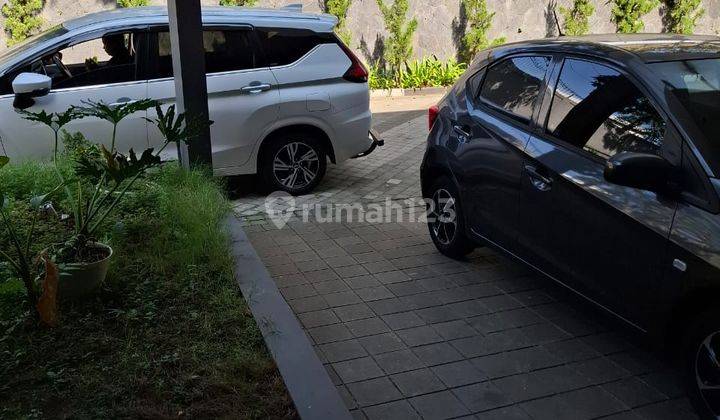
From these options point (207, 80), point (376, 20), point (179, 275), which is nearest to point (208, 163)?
point (207, 80)

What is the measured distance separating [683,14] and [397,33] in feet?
25.1

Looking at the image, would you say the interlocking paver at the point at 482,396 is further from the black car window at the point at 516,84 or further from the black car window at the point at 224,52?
the black car window at the point at 224,52

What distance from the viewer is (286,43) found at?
25.3ft

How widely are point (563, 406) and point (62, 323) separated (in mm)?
2755

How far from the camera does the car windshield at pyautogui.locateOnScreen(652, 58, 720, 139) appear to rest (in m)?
3.68

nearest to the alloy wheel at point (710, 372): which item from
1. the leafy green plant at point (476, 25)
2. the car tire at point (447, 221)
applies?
the car tire at point (447, 221)

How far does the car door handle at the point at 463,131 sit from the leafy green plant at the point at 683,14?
1447 cm

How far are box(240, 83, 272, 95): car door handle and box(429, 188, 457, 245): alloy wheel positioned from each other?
254 cm

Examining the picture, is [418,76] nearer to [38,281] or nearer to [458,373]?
[458,373]

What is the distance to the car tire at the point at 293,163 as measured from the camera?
7.71 metres

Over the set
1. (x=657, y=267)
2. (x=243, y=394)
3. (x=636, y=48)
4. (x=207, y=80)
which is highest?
(x=636, y=48)

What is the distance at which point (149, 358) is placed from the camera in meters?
3.62

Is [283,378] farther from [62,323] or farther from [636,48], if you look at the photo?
[636,48]

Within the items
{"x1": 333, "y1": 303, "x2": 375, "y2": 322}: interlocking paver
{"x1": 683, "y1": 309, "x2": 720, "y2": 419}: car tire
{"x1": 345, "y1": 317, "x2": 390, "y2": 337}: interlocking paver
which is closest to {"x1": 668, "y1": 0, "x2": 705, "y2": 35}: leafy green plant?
{"x1": 333, "y1": 303, "x2": 375, "y2": 322}: interlocking paver
